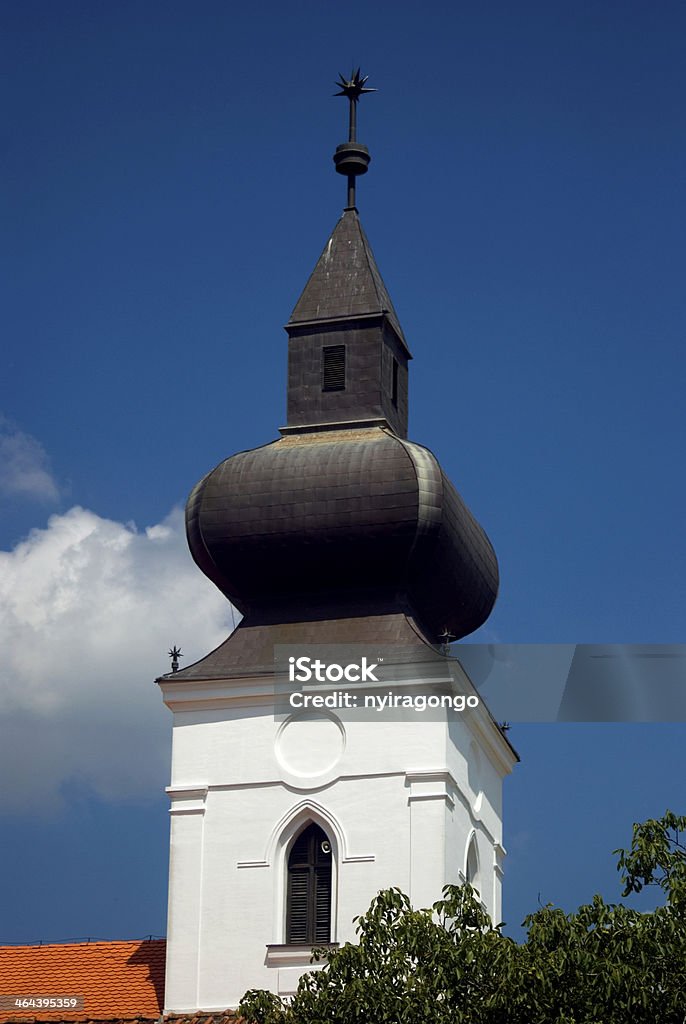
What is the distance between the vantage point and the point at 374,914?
20.6 meters

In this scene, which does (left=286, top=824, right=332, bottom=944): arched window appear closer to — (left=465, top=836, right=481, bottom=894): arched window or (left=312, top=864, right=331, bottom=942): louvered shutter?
(left=312, top=864, right=331, bottom=942): louvered shutter

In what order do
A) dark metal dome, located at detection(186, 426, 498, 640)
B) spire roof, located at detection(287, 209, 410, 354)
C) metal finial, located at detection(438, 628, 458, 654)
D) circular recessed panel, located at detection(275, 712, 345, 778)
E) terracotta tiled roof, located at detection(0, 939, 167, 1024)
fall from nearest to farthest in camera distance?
terracotta tiled roof, located at detection(0, 939, 167, 1024), circular recessed panel, located at detection(275, 712, 345, 778), metal finial, located at detection(438, 628, 458, 654), dark metal dome, located at detection(186, 426, 498, 640), spire roof, located at detection(287, 209, 410, 354)

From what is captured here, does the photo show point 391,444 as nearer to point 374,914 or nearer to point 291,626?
point 291,626

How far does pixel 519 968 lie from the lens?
19359mm

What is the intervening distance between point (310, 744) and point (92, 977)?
387cm

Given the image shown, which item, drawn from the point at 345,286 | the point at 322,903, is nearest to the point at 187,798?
the point at 322,903

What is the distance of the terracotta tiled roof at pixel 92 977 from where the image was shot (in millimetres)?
26562

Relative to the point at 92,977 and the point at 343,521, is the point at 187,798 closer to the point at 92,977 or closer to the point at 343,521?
the point at 92,977

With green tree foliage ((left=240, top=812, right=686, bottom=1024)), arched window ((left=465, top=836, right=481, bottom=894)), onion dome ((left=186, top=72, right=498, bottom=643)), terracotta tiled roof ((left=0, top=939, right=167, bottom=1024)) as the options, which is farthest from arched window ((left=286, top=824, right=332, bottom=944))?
green tree foliage ((left=240, top=812, right=686, bottom=1024))

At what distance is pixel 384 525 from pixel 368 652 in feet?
5.19

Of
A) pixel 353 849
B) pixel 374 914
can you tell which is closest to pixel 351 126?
pixel 353 849

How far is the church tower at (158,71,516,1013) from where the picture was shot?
2667 cm

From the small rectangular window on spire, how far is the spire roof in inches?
17.4

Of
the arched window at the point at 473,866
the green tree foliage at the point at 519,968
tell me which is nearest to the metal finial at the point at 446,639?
the arched window at the point at 473,866
